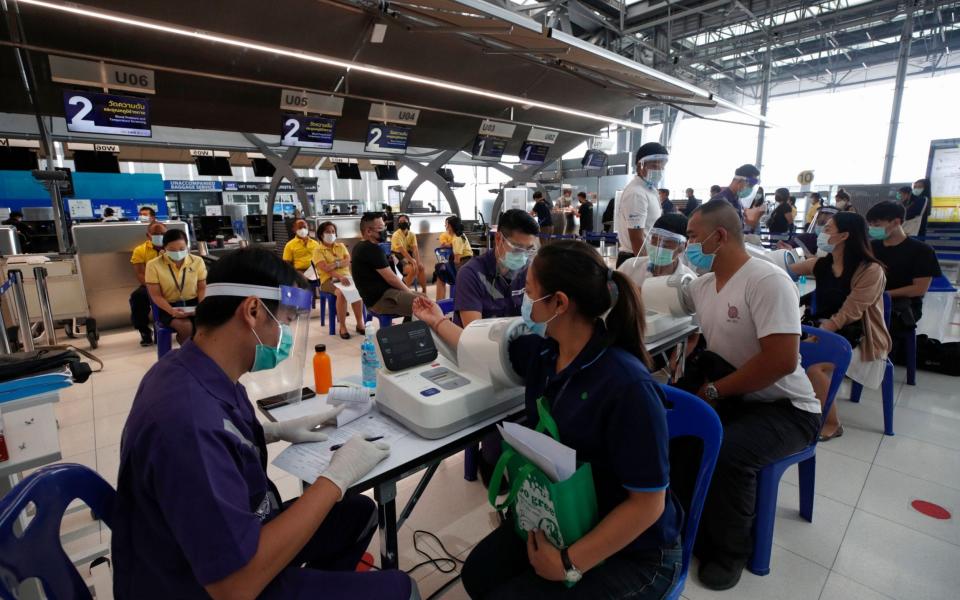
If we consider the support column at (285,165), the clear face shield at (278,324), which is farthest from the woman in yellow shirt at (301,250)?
the clear face shield at (278,324)

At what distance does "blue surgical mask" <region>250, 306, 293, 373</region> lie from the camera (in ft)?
3.67

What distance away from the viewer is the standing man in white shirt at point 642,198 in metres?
3.65

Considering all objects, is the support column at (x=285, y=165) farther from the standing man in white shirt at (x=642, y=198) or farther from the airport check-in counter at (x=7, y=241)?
the standing man in white shirt at (x=642, y=198)

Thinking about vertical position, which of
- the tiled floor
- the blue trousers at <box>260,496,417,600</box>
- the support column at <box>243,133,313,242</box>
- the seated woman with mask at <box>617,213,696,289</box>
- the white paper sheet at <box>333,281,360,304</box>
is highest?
the support column at <box>243,133,313,242</box>

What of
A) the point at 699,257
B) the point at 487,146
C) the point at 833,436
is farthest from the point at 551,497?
the point at 487,146

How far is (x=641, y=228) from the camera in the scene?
3693mm

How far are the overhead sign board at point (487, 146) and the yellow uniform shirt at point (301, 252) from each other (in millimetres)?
4310

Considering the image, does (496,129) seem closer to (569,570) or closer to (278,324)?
(278,324)

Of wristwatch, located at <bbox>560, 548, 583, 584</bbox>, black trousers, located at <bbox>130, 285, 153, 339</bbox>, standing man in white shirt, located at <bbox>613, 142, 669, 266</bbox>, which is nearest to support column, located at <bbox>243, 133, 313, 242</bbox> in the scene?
black trousers, located at <bbox>130, 285, 153, 339</bbox>

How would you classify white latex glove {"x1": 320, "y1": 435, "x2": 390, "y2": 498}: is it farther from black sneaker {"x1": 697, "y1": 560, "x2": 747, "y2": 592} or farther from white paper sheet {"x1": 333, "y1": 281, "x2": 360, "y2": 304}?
white paper sheet {"x1": 333, "y1": 281, "x2": 360, "y2": 304}

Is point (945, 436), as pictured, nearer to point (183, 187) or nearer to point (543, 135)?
point (543, 135)

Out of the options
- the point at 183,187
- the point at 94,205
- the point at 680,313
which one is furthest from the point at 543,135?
→ the point at 183,187

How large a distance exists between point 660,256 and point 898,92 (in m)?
12.1

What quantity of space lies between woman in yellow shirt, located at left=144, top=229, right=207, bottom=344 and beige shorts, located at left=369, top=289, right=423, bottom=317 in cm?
156
